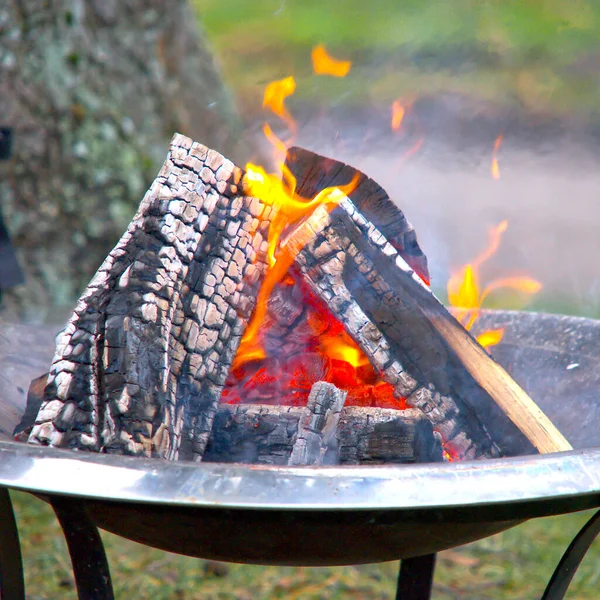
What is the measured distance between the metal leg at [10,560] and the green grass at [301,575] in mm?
1115

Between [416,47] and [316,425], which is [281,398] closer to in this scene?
[316,425]

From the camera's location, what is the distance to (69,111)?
9.46ft

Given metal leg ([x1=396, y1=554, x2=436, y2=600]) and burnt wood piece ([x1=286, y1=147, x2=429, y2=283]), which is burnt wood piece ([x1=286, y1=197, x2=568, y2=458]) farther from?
metal leg ([x1=396, y1=554, x2=436, y2=600])

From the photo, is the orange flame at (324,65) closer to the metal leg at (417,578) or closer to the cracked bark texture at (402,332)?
the cracked bark texture at (402,332)

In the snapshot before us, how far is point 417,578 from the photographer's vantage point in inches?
57.2

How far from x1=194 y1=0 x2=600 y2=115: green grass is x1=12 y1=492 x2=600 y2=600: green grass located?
1483 millimetres

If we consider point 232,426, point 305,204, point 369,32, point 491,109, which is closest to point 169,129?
point 369,32

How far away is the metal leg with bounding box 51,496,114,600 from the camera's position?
90 centimetres

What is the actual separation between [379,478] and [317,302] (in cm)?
55

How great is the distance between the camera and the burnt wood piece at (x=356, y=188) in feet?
4.23

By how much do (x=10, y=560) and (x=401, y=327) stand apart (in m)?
0.70

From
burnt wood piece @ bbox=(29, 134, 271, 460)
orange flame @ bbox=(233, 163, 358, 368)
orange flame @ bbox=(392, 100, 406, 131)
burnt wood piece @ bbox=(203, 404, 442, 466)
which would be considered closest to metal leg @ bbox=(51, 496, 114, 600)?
burnt wood piece @ bbox=(29, 134, 271, 460)

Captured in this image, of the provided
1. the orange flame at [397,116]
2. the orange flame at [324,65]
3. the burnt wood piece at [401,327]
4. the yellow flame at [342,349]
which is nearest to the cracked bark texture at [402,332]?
the burnt wood piece at [401,327]

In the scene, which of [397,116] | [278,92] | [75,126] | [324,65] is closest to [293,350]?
[278,92]
